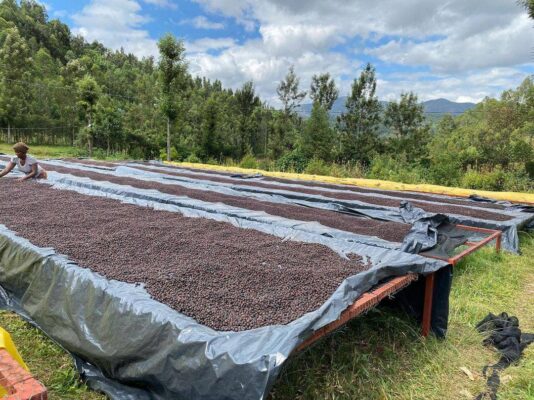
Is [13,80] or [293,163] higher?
[13,80]

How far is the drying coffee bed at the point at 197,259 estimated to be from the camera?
1.78 m

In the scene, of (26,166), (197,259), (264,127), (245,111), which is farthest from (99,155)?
(197,259)

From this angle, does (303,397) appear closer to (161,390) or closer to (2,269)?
(161,390)

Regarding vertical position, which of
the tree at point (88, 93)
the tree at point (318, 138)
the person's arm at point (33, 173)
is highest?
the tree at point (88, 93)

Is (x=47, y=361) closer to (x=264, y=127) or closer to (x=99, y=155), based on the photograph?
(x=99, y=155)

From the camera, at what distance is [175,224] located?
3.34 meters

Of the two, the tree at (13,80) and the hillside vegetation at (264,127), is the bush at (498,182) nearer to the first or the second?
the hillside vegetation at (264,127)

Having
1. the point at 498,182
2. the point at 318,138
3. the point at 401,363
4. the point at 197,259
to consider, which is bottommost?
the point at 401,363

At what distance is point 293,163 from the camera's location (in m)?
14.0

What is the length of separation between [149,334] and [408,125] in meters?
15.8

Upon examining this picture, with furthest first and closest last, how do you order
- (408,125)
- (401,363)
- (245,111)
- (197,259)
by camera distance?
(245,111) < (408,125) < (197,259) < (401,363)

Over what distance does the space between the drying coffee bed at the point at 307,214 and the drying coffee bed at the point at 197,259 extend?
104cm

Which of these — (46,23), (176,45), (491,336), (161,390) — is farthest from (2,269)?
(46,23)

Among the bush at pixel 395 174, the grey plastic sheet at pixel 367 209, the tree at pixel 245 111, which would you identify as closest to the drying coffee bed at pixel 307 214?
the grey plastic sheet at pixel 367 209
